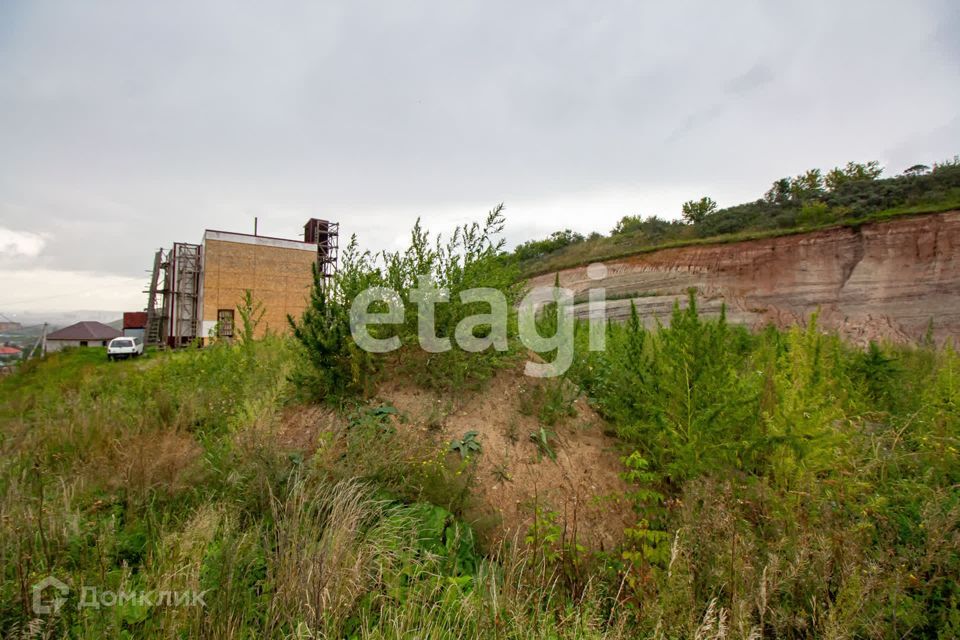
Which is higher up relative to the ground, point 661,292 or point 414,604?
point 661,292

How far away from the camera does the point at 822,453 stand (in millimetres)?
3055

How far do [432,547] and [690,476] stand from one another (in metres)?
1.92

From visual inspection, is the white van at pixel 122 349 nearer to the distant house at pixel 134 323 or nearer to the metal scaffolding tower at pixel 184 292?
the metal scaffolding tower at pixel 184 292

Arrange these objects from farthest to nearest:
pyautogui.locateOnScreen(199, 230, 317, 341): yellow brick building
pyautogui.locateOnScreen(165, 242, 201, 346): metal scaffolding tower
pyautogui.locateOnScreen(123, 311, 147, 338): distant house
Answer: pyautogui.locateOnScreen(123, 311, 147, 338): distant house < pyautogui.locateOnScreen(165, 242, 201, 346): metal scaffolding tower < pyautogui.locateOnScreen(199, 230, 317, 341): yellow brick building

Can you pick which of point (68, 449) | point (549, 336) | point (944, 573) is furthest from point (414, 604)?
point (549, 336)

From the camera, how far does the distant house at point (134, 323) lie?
3434 cm

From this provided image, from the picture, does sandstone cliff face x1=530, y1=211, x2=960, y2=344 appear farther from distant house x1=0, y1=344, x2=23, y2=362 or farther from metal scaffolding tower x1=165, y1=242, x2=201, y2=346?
metal scaffolding tower x1=165, y1=242, x2=201, y2=346

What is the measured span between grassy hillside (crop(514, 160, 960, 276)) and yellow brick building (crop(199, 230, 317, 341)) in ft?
54.6

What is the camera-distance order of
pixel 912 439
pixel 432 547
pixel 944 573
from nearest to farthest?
pixel 944 573 < pixel 432 547 < pixel 912 439

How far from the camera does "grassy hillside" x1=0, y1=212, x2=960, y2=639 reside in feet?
6.22

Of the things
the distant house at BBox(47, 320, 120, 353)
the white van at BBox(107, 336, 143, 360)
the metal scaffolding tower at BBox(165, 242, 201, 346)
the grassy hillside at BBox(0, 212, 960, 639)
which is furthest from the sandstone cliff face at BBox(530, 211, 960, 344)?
the distant house at BBox(47, 320, 120, 353)

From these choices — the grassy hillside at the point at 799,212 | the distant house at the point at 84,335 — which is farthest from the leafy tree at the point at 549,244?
the distant house at the point at 84,335

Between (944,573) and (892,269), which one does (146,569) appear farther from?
(892,269)

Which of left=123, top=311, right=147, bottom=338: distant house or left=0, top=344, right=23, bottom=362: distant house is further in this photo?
left=123, top=311, right=147, bottom=338: distant house
